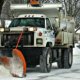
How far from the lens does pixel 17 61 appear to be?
43.7 ft

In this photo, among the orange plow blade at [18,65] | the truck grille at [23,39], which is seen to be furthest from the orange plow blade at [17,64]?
the truck grille at [23,39]

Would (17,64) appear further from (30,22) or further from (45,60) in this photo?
(30,22)

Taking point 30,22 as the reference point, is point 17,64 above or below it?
below

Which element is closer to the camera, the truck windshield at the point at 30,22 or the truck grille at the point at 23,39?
the truck grille at the point at 23,39

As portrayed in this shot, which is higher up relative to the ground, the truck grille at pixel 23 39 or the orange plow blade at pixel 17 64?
the truck grille at pixel 23 39

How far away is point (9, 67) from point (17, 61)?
1.55 ft

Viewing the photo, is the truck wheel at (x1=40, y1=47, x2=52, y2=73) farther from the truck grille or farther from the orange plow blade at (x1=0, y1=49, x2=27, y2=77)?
the orange plow blade at (x1=0, y1=49, x2=27, y2=77)

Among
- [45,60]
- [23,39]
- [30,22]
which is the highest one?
[30,22]

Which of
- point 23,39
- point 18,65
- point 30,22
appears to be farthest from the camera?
point 30,22

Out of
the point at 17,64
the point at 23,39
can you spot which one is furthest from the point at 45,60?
the point at 17,64

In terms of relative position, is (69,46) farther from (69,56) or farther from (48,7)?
(48,7)

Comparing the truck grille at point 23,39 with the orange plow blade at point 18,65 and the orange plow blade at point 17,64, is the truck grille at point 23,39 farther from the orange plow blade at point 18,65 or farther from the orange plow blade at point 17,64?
the orange plow blade at point 18,65

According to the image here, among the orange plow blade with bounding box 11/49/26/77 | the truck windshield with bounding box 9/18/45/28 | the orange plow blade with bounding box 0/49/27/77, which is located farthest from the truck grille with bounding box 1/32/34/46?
the orange plow blade with bounding box 11/49/26/77

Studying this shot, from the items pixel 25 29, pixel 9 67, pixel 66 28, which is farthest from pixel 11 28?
pixel 66 28
